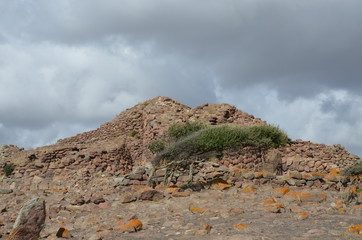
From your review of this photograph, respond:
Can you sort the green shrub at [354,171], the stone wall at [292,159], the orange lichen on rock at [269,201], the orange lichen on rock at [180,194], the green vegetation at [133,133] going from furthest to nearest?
the green vegetation at [133,133]
the stone wall at [292,159]
the green shrub at [354,171]
the orange lichen on rock at [180,194]
the orange lichen on rock at [269,201]

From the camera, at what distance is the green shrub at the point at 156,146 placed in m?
17.5

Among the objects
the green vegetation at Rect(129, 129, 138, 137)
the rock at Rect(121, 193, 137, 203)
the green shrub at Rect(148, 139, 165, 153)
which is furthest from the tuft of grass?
the rock at Rect(121, 193, 137, 203)

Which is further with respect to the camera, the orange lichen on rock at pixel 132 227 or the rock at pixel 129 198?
the rock at pixel 129 198

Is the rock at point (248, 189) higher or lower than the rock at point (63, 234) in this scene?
higher

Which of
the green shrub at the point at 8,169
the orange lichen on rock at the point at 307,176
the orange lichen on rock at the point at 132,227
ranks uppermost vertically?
the green shrub at the point at 8,169

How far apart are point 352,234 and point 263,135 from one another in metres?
9.61

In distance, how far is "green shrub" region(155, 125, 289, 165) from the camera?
15164 millimetres

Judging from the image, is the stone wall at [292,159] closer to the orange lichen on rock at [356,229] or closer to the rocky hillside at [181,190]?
the rocky hillside at [181,190]

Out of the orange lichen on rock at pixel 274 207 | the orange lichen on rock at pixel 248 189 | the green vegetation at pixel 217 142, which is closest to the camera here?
the orange lichen on rock at pixel 274 207

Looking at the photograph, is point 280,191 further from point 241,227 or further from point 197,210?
point 241,227

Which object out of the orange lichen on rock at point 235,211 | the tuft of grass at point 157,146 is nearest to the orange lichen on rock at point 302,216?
the orange lichen on rock at point 235,211

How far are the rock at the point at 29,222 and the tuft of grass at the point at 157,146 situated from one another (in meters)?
10.2

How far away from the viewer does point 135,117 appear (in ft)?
74.8

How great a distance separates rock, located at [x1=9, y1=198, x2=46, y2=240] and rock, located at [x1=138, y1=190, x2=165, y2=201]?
358cm
